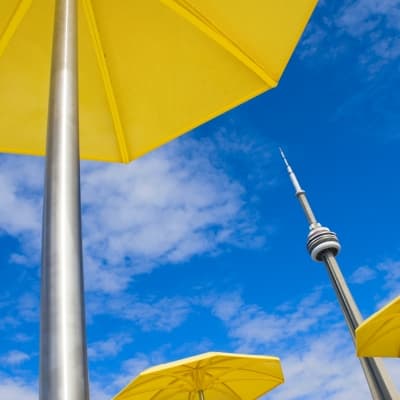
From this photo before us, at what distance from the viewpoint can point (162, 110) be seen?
213 inches

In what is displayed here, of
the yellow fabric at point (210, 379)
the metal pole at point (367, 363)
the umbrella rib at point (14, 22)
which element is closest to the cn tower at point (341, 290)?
the metal pole at point (367, 363)

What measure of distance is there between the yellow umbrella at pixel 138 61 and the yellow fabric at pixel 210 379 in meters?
7.94

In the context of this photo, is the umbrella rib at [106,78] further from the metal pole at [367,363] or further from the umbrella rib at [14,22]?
the metal pole at [367,363]

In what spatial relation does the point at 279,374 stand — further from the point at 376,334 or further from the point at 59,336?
the point at 59,336

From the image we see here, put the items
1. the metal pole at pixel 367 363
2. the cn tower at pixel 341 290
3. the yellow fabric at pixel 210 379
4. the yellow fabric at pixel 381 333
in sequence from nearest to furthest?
1. the yellow fabric at pixel 381 333
2. the yellow fabric at pixel 210 379
3. the metal pole at pixel 367 363
4. the cn tower at pixel 341 290

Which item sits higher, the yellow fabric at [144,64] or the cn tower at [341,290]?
the cn tower at [341,290]

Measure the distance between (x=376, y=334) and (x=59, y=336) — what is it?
40.1 ft

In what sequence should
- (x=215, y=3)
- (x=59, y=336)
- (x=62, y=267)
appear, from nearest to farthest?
(x=59, y=336) < (x=62, y=267) < (x=215, y=3)

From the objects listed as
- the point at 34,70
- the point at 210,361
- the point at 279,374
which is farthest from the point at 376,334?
the point at 34,70

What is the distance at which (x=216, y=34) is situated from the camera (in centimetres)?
461

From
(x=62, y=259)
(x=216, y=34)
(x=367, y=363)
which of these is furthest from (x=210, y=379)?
(x=367, y=363)

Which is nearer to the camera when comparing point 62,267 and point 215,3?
point 62,267

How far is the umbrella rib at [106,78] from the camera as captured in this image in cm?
449

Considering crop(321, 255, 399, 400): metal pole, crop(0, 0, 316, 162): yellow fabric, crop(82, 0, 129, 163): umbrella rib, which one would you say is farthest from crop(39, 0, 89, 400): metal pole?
crop(321, 255, 399, 400): metal pole
